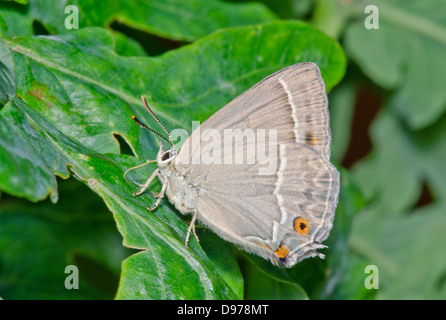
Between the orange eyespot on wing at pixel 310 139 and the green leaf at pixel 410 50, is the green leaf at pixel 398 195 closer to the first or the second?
the green leaf at pixel 410 50


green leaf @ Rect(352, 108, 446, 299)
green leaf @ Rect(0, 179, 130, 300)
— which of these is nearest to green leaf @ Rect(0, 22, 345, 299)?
green leaf @ Rect(0, 179, 130, 300)

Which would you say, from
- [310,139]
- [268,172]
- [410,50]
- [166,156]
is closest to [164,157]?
[166,156]

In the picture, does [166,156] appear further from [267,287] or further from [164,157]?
[267,287]

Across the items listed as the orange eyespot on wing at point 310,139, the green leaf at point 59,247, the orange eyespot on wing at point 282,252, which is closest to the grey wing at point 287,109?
the orange eyespot on wing at point 310,139

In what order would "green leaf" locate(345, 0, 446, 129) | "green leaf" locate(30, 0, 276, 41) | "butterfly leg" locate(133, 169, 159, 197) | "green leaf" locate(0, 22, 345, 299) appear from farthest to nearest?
"green leaf" locate(345, 0, 446, 129) → "green leaf" locate(30, 0, 276, 41) → "butterfly leg" locate(133, 169, 159, 197) → "green leaf" locate(0, 22, 345, 299)

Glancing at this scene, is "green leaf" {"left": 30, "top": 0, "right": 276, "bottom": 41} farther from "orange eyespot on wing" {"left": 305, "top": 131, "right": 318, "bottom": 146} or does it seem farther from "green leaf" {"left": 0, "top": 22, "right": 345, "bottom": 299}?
"orange eyespot on wing" {"left": 305, "top": 131, "right": 318, "bottom": 146}

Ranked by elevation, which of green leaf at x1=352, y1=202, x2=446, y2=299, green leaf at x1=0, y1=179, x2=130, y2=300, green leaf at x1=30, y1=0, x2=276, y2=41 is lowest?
green leaf at x1=352, y1=202, x2=446, y2=299

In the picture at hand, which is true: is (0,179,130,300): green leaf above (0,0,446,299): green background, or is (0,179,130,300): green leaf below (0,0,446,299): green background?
below
